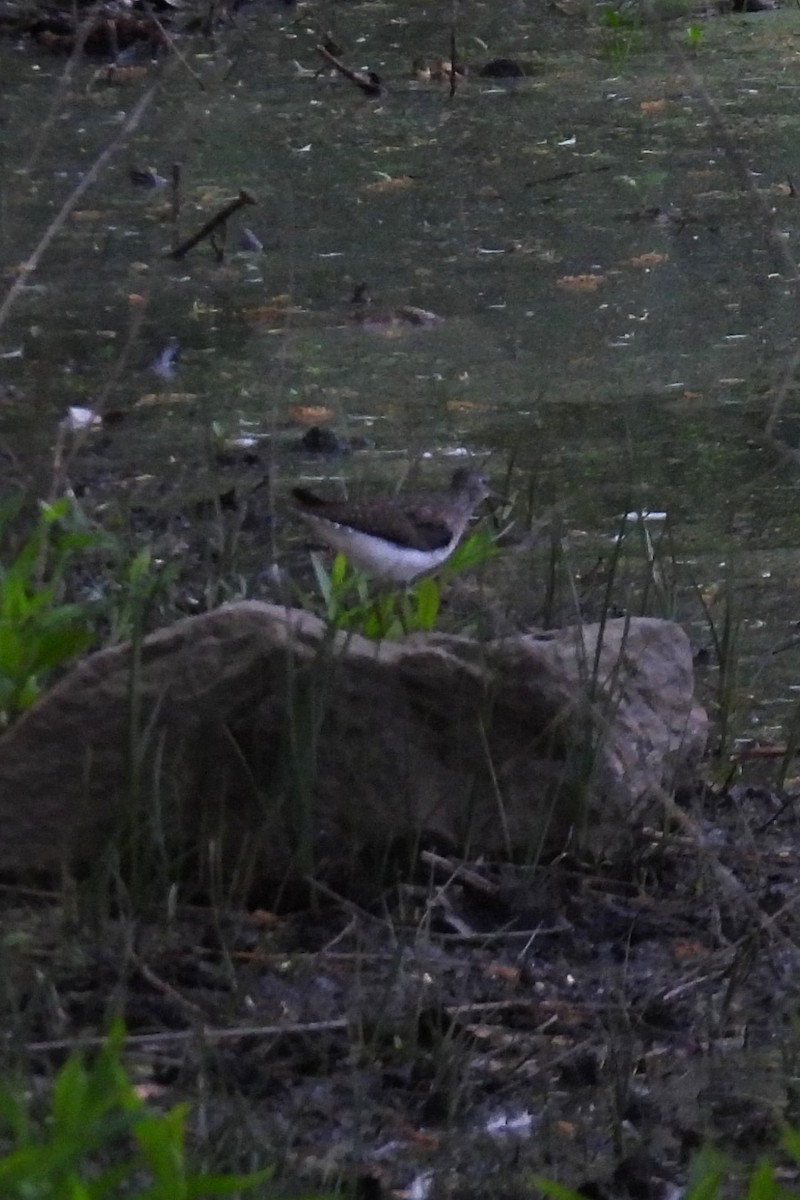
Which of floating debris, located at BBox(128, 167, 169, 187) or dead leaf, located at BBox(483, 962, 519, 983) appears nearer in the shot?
dead leaf, located at BBox(483, 962, 519, 983)

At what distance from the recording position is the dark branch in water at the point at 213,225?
639 cm

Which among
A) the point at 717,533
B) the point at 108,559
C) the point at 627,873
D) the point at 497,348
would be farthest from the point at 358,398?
the point at 627,873

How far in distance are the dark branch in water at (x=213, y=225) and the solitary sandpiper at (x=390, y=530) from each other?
2.16m

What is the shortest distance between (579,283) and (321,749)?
12.6 ft

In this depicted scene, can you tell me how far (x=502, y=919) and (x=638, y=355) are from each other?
3.24 m

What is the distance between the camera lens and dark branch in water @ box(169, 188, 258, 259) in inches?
251

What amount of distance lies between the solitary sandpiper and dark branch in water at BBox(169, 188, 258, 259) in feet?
7.09

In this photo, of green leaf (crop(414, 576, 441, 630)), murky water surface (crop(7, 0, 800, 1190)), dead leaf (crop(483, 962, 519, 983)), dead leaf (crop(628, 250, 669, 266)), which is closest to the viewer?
dead leaf (crop(483, 962, 519, 983))

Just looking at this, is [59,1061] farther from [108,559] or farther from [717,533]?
[717,533]

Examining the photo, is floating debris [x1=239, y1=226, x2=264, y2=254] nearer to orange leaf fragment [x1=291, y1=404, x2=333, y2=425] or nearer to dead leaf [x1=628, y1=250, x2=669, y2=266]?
dead leaf [x1=628, y1=250, x2=669, y2=266]

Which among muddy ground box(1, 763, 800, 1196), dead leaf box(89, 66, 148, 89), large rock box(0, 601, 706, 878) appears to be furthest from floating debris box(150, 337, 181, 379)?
dead leaf box(89, 66, 148, 89)

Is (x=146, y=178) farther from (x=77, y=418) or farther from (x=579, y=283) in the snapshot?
(x=77, y=418)

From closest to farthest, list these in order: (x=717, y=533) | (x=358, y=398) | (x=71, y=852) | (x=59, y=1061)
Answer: (x=59, y=1061)
(x=71, y=852)
(x=717, y=533)
(x=358, y=398)

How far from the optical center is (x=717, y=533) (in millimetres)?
5113
